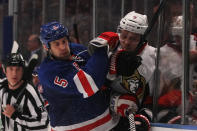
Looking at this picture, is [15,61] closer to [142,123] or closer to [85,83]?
[85,83]

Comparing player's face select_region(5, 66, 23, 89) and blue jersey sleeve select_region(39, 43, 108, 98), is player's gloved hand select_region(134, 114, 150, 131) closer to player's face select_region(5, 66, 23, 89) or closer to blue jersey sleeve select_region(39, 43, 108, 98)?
blue jersey sleeve select_region(39, 43, 108, 98)

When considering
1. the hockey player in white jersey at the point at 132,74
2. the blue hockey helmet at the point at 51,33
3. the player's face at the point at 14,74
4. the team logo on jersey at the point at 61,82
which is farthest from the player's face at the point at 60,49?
the player's face at the point at 14,74

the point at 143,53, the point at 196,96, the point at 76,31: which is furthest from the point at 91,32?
the point at 196,96

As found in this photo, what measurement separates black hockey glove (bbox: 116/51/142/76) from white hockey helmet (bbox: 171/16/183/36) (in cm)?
25

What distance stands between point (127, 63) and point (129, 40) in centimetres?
24

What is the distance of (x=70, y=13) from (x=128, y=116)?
2.02 meters

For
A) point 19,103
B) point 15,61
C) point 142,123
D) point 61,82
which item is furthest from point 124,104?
point 15,61

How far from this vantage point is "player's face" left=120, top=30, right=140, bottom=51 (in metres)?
2.91

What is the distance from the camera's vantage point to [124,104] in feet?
9.25

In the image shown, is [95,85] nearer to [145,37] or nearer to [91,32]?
[145,37]

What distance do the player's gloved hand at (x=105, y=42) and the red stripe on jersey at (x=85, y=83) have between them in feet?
0.44

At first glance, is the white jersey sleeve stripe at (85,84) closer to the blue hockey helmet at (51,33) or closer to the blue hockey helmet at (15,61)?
the blue hockey helmet at (51,33)

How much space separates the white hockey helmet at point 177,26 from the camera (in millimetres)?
2748

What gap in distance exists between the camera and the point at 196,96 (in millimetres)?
2627
